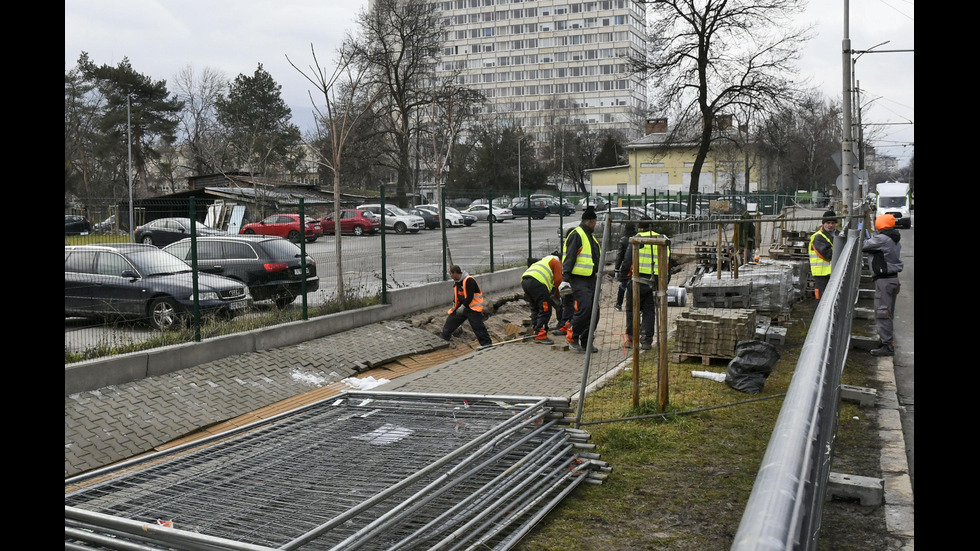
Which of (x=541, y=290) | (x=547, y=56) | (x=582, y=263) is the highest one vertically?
(x=547, y=56)

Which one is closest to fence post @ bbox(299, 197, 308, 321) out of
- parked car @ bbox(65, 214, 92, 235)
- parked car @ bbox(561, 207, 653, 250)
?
parked car @ bbox(65, 214, 92, 235)

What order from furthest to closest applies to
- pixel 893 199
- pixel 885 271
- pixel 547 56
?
→ pixel 547 56
pixel 893 199
pixel 885 271

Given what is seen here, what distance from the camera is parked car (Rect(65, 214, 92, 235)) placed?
9.89 meters

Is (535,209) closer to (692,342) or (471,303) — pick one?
(471,303)

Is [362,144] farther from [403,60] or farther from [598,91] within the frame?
[598,91]

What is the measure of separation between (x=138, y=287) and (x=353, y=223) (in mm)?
5153

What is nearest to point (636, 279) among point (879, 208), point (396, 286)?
point (396, 286)

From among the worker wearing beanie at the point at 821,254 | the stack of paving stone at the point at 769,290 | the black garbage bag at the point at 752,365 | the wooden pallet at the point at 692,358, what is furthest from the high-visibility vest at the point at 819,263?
the black garbage bag at the point at 752,365

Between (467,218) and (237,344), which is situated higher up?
(467,218)

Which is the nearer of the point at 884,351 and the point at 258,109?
the point at 884,351

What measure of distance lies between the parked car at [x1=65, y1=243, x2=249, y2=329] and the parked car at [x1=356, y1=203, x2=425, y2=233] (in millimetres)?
5605

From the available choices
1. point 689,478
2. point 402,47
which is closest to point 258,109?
point 402,47

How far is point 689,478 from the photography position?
22.0 ft
